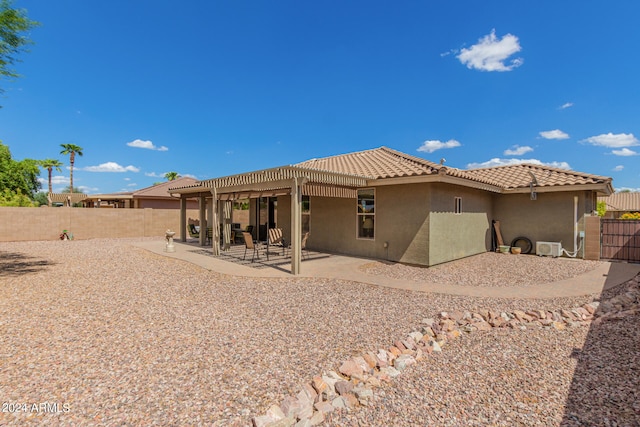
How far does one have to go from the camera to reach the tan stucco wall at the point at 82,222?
17500 millimetres

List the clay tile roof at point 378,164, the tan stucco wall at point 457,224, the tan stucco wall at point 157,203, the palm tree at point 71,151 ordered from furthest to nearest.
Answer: the palm tree at point 71,151 → the tan stucco wall at point 157,203 → the clay tile roof at point 378,164 → the tan stucco wall at point 457,224

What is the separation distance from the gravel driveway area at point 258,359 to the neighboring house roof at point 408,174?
4.02 m

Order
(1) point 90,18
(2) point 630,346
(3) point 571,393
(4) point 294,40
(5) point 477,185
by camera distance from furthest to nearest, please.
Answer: (4) point 294,40 < (1) point 90,18 < (5) point 477,185 < (2) point 630,346 < (3) point 571,393

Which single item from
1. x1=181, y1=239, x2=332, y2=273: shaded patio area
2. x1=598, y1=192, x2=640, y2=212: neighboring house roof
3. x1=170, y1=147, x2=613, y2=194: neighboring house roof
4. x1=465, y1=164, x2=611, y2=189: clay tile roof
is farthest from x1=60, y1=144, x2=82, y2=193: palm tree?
x1=598, y1=192, x2=640, y2=212: neighboring house roof

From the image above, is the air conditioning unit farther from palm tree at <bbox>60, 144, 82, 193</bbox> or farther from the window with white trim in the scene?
palm tree at <bbox>60, 144, 82, 193</bbox>

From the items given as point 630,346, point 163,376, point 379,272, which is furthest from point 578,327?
point 163,376

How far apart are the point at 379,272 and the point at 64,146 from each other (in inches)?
1997

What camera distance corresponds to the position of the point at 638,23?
962cm

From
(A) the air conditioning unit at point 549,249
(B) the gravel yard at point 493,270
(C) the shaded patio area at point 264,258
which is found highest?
(A) the air conditioning unit at point 549,249

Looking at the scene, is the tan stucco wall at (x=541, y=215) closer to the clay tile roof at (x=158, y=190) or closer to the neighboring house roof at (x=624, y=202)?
the clay tile roof at (x=158, y=190)

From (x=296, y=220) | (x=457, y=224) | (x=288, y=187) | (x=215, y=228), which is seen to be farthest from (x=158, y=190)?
(x=457, y=224)

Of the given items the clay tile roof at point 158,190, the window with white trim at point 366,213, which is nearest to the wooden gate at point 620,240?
the window with white trim at point 366,213

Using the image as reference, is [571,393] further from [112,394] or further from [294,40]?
[294,40]

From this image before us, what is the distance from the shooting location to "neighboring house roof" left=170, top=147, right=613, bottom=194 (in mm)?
9383
